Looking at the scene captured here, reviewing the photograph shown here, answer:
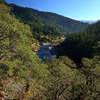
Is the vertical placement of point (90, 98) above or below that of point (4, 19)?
below

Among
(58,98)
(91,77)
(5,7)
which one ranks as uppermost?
(5,7)

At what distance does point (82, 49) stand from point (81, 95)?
100 meters

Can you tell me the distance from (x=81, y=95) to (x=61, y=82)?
10.9ft

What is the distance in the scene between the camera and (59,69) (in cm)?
4225

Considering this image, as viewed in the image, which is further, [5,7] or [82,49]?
[82,49]

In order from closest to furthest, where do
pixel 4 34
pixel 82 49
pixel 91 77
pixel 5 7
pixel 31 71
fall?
pixel 4 34, pixel 5 7, pixel 31 71, pixel 91 77, pixel 82 49

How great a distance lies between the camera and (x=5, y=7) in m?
29.0

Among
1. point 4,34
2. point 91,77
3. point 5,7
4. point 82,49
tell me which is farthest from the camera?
point 82,49

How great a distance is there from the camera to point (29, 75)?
105ft

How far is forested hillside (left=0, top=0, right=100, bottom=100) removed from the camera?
27664 millimetres

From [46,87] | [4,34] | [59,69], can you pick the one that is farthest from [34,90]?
[4,34]

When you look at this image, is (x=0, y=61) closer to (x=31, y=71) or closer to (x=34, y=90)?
(x=31, y=71)

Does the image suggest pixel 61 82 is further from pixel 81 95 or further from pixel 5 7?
pixel 5 7

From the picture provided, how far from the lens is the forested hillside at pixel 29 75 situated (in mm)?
27664
